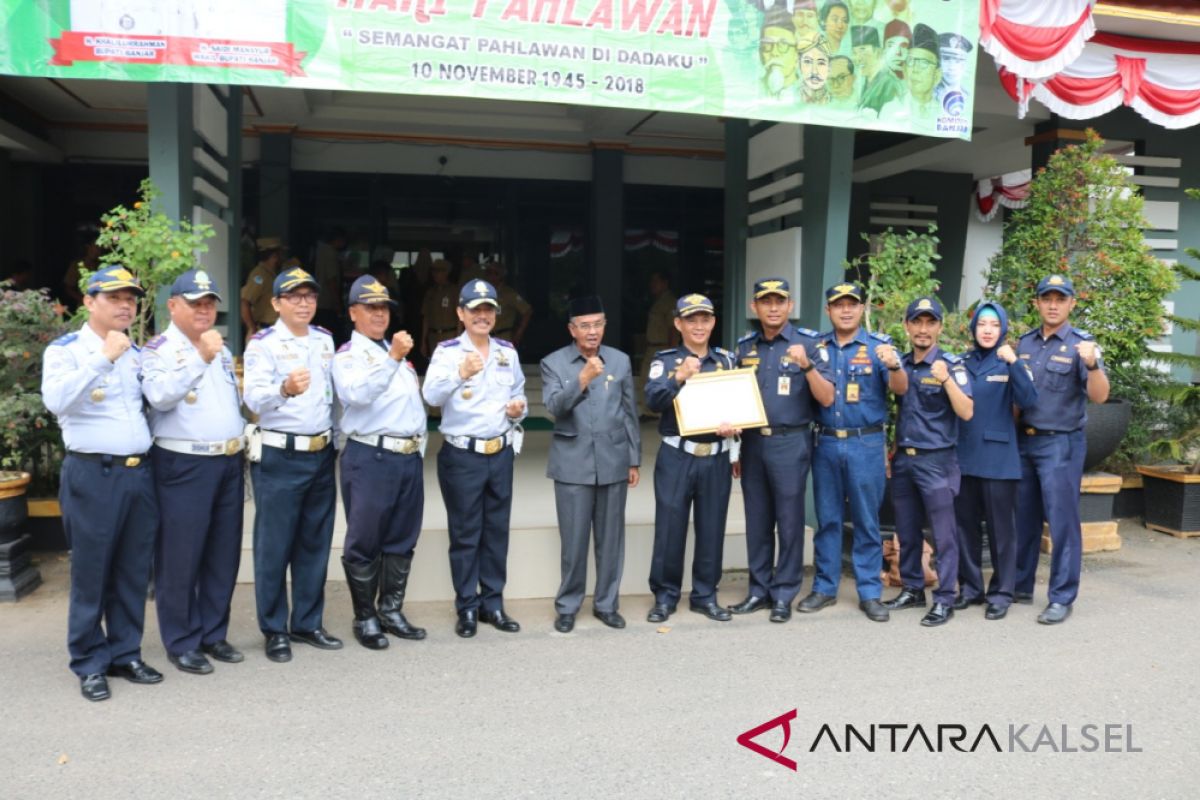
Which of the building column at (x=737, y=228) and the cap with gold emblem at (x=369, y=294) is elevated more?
the building column at (x=737, y=228)

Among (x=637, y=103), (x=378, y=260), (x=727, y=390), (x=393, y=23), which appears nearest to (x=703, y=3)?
(x=637, y=103)

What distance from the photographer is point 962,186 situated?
14109 mm

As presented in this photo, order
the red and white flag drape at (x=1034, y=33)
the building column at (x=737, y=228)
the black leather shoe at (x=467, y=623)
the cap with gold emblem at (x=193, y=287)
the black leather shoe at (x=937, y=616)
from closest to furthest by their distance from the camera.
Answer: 1. the cap with gold emblem at (x=193, y=287)
2. the black leather shoe at (x=467, y=623)
3. the black leather shoe at (x=937, y=616)
4. the red and white flag drape at (x=1034, y=33)
5. the building column at (x=737, y=228)

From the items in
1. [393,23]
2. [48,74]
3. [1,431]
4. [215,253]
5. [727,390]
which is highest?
[393,23]

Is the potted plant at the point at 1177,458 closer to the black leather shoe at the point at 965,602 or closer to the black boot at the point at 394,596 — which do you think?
the black leather shoe at the point at 965,602

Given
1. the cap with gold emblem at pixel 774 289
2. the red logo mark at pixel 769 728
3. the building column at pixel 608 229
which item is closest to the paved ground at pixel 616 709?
the red logo mark at pixel 769 728

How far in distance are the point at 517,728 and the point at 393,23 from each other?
3758mm

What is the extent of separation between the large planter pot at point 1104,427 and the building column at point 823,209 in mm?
2164

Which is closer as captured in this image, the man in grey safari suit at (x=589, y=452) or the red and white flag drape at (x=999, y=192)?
the man in grey safari suit at (x=589, y=452)

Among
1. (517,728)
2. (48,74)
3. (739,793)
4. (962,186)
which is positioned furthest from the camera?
(962,186)

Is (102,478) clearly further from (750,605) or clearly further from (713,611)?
(750,605)

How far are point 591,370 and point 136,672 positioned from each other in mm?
2449

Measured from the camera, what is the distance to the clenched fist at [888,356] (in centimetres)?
490

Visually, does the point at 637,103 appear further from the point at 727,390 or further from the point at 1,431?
the point at 1,431
